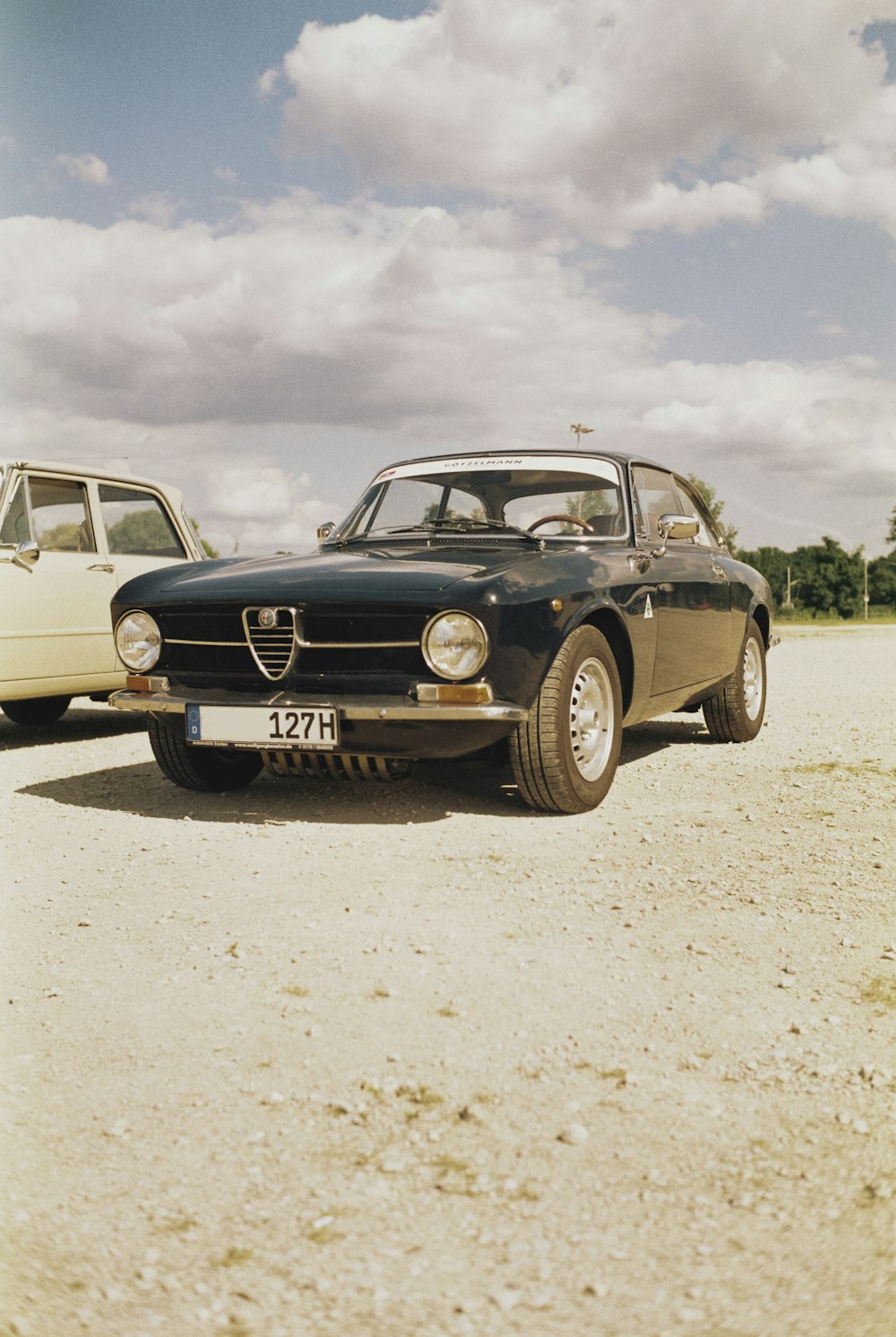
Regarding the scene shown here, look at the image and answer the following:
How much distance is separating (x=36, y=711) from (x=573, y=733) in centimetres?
520

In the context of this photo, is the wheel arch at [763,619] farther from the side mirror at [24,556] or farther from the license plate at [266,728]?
the side mirror at [24,556]

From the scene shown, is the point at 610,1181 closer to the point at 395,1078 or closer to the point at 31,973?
the point at 395,1078

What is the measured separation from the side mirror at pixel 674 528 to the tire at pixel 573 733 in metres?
1.06

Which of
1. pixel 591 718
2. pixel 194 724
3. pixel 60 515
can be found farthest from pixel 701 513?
pixel 60 515

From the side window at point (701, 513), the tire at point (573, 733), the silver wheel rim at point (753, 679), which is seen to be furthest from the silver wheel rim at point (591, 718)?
the silver wheel rim at point (753, 679)

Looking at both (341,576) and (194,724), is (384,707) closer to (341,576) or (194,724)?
(341,576)

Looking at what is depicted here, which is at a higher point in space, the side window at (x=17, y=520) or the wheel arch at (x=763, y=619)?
the side window at (x=17, y=520)

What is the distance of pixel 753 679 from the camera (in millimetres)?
8242

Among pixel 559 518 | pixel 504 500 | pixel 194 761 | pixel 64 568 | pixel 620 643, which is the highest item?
pixel 504 500

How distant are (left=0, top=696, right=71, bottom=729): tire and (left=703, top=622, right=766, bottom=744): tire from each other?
4611mm

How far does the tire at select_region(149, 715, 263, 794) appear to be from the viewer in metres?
5.87

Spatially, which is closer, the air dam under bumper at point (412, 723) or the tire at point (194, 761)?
the air dam under bumper at point (412, 723)

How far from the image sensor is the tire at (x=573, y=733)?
5141 millimetres

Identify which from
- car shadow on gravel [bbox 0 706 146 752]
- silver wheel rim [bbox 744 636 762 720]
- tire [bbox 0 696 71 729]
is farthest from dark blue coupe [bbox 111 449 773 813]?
tire [bbox 0 696 71 729]
